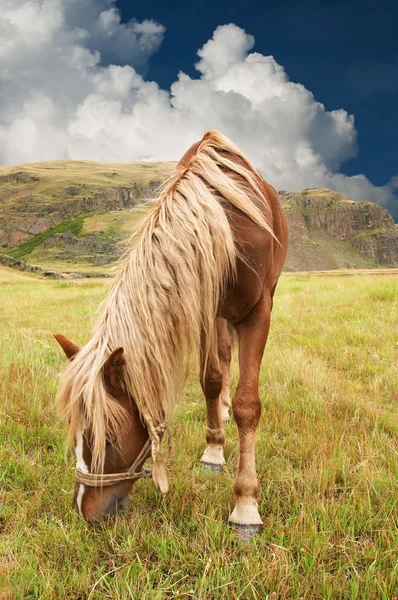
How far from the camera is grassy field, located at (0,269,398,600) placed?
180 cm

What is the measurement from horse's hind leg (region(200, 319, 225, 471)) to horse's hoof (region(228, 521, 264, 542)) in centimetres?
79

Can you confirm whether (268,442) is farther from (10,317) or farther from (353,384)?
(10,317)

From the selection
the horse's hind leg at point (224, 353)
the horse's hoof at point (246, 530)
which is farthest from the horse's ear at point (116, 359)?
the horse's hind leg at point (224, 353)

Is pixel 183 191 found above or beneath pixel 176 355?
above

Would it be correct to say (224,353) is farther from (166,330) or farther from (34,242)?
(34,242)

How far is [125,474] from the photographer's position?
6.95ft

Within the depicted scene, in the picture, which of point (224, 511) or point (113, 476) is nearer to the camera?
point (113, 476)

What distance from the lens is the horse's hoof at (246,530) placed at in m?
2.15

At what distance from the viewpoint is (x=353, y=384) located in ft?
14.3

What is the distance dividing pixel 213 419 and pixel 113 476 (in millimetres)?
1323

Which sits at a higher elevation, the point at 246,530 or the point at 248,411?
the point at 248,411

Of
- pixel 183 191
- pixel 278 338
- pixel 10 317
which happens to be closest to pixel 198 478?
pixel 183 191

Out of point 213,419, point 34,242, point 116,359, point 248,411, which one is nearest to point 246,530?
point 248,411

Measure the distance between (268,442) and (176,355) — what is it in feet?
4.52
